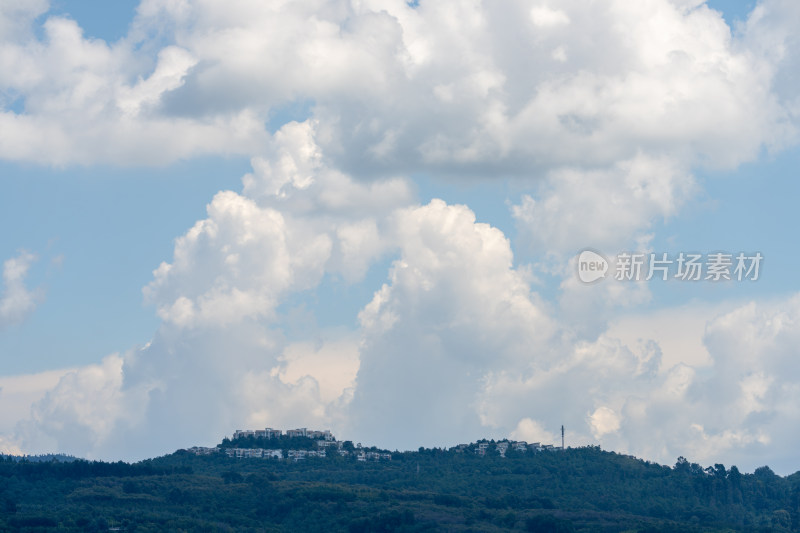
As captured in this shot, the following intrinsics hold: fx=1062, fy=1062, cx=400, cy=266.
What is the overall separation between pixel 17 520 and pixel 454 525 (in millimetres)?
77910

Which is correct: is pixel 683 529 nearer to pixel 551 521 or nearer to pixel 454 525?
pixel 551 521

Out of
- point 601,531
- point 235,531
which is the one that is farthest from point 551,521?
point 235,531

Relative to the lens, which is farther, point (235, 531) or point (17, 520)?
point (235, 531)

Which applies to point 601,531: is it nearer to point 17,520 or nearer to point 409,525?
point 409,525

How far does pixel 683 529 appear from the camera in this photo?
7682 inches

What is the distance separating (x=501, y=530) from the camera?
194m

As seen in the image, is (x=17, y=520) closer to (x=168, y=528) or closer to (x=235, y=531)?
(x=168, y=528)

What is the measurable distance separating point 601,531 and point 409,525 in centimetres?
3533

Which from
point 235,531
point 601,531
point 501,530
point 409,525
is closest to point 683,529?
point 601,531

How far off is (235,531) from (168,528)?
15562 millimetres

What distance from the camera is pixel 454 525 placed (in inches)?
7717

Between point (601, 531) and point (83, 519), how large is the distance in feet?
309

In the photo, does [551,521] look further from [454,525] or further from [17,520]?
[17,520]

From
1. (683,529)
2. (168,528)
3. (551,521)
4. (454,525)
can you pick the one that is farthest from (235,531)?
(683,529)
